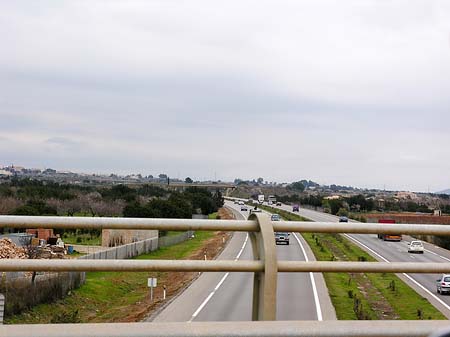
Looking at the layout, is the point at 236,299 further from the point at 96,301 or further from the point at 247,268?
the point at 247,268

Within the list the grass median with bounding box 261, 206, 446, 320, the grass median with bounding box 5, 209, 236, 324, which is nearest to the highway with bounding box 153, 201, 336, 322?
the grass median with bounding box 5, 209, 236, 324

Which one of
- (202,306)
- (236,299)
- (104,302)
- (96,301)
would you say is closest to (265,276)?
(104,302)

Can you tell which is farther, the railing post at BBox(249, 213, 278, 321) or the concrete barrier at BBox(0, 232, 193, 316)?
the concrete barrier at BBox(0, 232, 193, 316)

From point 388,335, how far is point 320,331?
43cm

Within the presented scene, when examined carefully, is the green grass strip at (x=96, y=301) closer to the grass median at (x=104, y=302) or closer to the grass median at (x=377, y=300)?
the grass median at (x=104, y=302)

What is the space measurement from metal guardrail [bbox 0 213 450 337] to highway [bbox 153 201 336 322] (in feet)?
3.32

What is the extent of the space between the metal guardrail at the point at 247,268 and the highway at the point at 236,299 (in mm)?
1012

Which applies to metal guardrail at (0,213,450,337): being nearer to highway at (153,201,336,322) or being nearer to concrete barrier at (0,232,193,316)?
highway at (153,201,336,322)

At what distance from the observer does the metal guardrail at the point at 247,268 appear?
349cm

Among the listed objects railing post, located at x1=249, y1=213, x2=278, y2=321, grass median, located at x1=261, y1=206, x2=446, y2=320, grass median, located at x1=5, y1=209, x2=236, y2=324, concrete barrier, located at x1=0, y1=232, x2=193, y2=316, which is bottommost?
grass median, located at x1=261, y1=206, x2=446, y2=320

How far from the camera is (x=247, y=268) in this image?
12.4 feet

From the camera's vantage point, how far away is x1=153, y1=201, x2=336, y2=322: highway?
353 inches

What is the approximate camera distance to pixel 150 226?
3736 millimetres

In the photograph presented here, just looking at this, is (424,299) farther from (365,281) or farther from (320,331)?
(320,331)
